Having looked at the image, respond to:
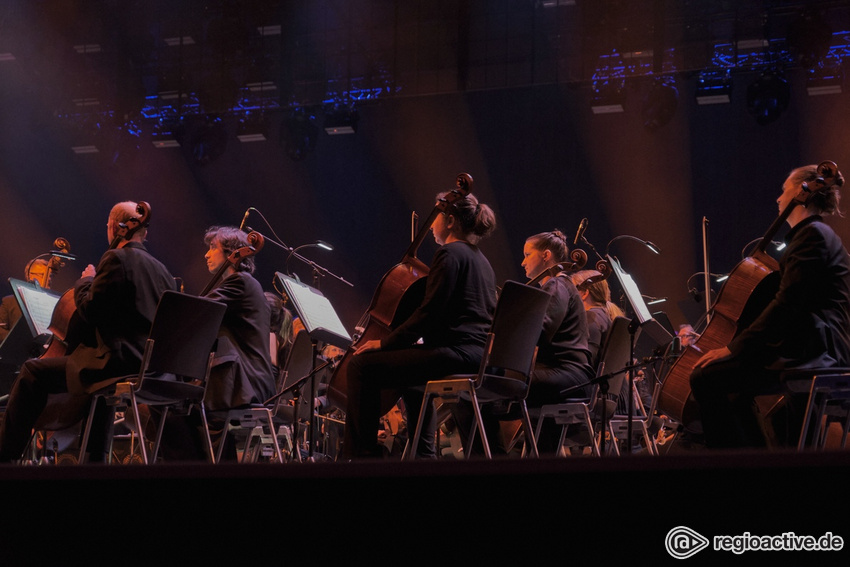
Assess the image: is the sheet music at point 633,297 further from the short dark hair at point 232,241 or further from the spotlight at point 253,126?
the spotlight at point 253,126

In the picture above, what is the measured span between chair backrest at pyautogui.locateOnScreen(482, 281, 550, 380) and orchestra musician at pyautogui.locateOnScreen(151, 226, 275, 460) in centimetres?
145

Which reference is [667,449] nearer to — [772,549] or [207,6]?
[772,549]

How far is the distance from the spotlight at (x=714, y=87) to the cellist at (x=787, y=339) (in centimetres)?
551

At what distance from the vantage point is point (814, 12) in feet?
27.9

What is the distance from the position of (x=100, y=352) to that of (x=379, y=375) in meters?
1.24

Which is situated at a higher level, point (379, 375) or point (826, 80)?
point (826, 80)

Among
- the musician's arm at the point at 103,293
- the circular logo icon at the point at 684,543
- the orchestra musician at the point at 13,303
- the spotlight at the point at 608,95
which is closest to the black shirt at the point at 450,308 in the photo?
the musician's arm at the point at 103,293

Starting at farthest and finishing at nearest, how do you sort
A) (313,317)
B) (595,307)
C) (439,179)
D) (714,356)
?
(439,179) → (595,307) → (313,317) → (714,356)

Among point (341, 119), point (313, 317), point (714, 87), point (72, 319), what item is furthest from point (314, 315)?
point (714, 87)

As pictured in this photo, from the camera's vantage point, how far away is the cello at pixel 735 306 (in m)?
3.83

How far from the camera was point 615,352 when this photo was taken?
4945mm

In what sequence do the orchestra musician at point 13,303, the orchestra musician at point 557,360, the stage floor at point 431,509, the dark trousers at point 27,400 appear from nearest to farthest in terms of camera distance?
the stage floor at point 431,509 < the dark trousers at point 27,400 < the orchestra musician at point 557,360 < the orchestra musician at point 13,303

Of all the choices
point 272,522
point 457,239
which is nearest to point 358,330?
point 457,239

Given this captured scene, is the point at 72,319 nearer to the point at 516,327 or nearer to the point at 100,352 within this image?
the point at 100,352
